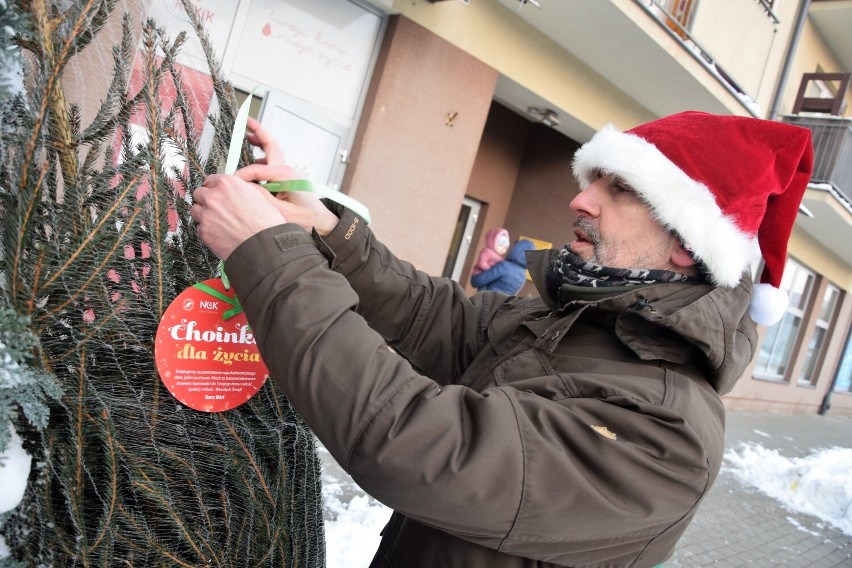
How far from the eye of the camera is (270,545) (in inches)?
47.6

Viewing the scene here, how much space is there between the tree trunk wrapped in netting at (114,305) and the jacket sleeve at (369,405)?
0.63 feet

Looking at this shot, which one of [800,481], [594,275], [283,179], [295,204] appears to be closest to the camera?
[283,179]

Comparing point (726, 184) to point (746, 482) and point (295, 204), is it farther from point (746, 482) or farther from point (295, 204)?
point (746, 482)

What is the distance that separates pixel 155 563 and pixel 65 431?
0.29 meters

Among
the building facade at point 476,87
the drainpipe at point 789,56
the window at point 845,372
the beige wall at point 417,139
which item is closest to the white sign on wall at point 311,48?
the building facade at point 476,87

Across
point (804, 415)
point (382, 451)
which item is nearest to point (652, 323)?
point (382, 451)

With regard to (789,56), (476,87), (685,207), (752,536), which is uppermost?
(789,56)

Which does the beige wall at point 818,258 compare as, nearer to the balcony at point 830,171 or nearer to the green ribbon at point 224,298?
the balcony at point 830,171

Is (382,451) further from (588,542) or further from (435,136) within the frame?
(435,136)

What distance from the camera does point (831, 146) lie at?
30.0 ft

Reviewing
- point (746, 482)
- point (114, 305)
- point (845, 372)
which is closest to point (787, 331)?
point (845, 372)

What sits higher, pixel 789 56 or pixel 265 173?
pixel 789 56

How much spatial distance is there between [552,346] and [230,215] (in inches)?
28.4

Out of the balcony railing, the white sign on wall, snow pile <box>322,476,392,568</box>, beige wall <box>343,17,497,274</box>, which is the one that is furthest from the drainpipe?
snow pile <box>322,476,392,568</box>
